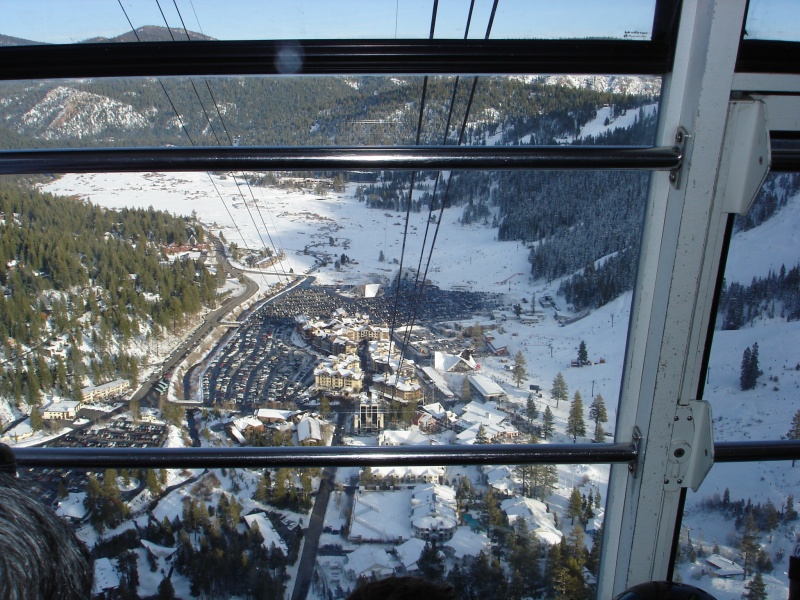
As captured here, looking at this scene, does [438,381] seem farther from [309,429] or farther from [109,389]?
[109,389]

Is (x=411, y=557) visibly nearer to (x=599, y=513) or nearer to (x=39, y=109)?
(x=599, y=513)

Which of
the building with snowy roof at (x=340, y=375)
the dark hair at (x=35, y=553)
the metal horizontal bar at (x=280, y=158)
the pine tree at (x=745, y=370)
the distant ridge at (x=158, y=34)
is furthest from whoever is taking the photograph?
the building with snowy roof at (x=340, y=375)

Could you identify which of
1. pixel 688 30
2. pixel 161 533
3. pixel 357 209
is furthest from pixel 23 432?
pixel 688 30

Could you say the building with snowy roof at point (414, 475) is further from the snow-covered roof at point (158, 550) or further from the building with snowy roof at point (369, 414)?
the snow-covered roof at point (158, 550)

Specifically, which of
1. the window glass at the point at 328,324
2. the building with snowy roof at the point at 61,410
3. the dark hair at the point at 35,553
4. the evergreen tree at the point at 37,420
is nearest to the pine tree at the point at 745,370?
the window glass at the point at 328,324

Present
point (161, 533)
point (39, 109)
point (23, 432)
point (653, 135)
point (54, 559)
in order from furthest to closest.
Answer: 1. point (161, 533)
2. point (23, 432)
3. point (39, 109)
4. point (653, 135)
5. point (54, 559)

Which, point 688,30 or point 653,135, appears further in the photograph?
point 653,135

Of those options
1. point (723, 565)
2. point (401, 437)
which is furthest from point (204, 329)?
point (723, 565)
